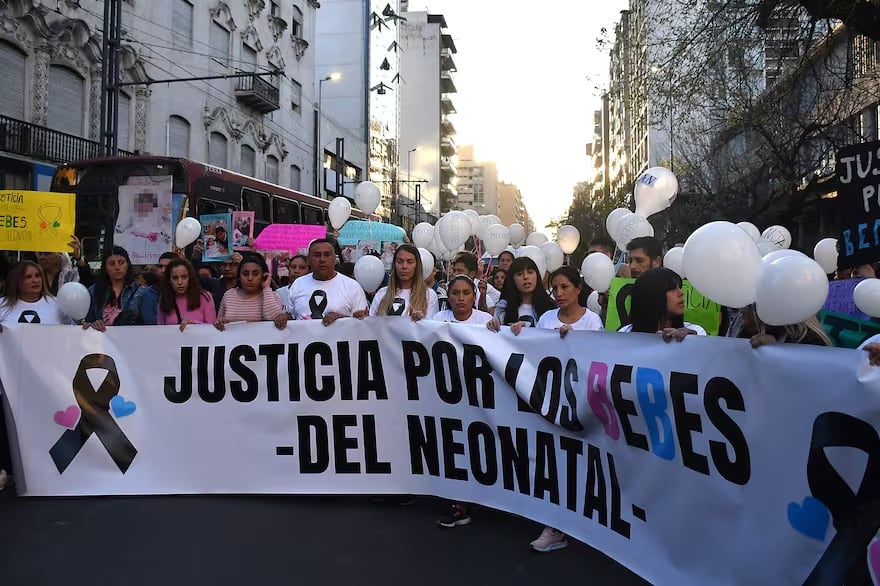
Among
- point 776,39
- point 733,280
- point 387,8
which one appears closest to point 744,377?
point 733,280

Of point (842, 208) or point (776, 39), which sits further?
point (776, 39)

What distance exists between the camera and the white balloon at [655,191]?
7.61 metres

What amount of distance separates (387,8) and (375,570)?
61.1 m

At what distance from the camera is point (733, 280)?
3.13m

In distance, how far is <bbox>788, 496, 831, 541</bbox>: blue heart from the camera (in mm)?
2695

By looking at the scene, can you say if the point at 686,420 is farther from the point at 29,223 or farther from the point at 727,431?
the point at 29,223

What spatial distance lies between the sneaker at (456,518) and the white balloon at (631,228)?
3.62 m

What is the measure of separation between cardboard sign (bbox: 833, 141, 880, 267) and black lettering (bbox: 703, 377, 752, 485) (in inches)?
51.3

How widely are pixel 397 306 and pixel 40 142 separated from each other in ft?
55.2

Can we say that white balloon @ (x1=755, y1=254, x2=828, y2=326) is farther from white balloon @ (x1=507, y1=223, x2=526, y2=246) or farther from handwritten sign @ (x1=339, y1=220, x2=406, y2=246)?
handwritten sign @ (x1=339, y1=220, x2=406, y2=246)

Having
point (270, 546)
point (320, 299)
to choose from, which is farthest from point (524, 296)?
point (270, 546)

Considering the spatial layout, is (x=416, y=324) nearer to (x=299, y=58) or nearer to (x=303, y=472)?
(x=303, y=472)

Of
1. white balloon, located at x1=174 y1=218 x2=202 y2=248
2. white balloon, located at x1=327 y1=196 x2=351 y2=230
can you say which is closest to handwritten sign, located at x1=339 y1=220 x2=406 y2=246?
white balloon, located at x1=327 y1=196 x2=351 y2=230

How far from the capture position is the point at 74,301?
18.0ft
